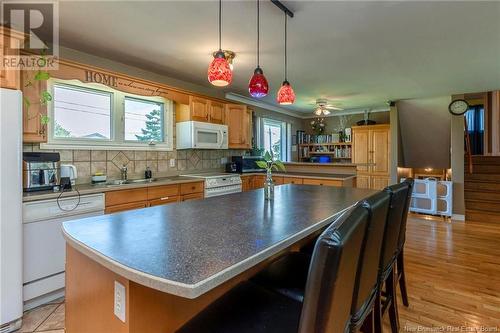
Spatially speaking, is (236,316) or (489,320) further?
(489,320)

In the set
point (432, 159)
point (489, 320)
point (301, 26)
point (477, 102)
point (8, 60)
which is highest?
point (477, 102)

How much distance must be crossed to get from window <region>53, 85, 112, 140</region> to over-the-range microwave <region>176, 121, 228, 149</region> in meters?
1.00

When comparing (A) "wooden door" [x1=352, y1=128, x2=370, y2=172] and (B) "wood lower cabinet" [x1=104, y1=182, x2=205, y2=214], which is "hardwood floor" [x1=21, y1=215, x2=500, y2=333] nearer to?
(B) "wood lower cabinet" [x1=104, y1=182, x2=205, y2=214]

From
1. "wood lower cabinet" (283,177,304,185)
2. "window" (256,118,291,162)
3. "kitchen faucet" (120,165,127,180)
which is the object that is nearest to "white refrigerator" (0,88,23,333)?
"kitchen faucet" (120,165,127,180)

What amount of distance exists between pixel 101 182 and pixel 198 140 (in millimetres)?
1404

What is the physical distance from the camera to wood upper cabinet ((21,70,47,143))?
2.30m

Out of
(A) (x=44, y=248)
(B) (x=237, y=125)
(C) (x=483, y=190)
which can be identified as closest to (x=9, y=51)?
(A) (x=44, y=248)

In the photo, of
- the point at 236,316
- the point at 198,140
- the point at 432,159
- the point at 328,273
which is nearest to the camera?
the point at 328,273

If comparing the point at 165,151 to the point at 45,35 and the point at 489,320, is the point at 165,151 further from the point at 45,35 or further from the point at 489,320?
the point at 489,320

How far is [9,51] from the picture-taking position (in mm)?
2057

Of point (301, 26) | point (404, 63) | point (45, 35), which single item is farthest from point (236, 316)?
point (404, 63)

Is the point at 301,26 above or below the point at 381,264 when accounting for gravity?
above

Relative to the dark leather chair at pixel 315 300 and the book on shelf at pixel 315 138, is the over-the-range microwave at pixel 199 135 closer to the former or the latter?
the dark leather chair at pixel 315 300

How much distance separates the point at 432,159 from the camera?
6285 mm
